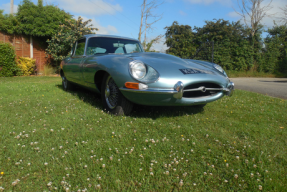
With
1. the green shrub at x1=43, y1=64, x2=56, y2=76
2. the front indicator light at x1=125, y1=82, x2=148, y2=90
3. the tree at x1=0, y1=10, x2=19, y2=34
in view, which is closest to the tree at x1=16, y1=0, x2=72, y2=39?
the tree at x1=0, y1=10, x2=19, y2=34

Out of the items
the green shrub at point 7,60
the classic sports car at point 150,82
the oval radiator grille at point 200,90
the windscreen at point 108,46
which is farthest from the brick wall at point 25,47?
the oval radiator grille at point 200,90

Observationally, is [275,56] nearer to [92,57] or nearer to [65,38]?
[65,38]

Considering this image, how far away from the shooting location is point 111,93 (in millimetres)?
3553

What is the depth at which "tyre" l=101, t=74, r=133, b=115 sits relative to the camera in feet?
10.9

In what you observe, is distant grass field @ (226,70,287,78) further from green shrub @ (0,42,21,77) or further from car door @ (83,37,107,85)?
green shrub @ (0,42,21,77)

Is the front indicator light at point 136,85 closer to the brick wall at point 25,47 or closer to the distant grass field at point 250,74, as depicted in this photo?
the brick wall at point 25,47

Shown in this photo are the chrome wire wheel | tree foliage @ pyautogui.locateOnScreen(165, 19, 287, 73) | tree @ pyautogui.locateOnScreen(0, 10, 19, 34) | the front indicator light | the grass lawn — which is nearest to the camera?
the grass lawn

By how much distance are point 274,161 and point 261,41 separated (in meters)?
19.2

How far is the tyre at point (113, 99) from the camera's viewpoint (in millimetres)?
3309

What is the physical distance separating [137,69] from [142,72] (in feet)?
0.27

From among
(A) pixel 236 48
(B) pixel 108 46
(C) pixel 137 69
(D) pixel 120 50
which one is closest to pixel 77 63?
(B) pixel 108 46

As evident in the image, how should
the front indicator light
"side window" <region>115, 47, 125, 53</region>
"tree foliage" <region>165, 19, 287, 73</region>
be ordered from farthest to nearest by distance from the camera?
"tree foliage" <region>165, 19, 287, 73</region>
"side window" <region>115, 47, 125, 53</region>
the front indicator light

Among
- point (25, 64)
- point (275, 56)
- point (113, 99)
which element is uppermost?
point (275, 56)

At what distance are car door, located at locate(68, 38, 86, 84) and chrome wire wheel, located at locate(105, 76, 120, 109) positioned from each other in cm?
108
